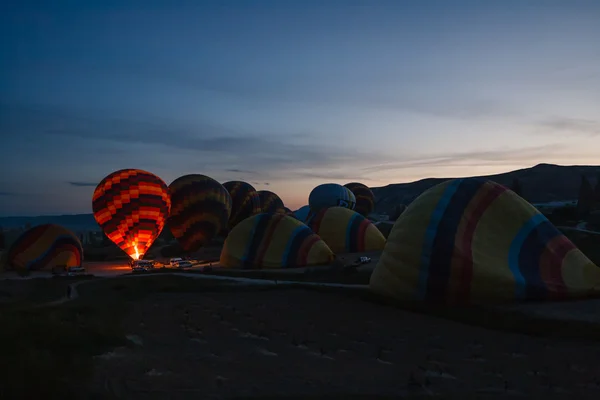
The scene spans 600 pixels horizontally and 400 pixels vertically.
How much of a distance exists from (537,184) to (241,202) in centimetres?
9235

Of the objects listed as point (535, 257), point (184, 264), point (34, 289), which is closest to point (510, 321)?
point (535, 257)

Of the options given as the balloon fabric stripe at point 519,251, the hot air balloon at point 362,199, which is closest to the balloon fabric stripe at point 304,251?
the balloon fabric stripe at point 519,251

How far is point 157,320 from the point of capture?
987 cm

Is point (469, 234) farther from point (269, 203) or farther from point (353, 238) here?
point (269, 203)

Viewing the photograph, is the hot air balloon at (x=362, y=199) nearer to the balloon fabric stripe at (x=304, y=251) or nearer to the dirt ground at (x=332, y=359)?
the balloon fabric stripe at (x=304, y=251)

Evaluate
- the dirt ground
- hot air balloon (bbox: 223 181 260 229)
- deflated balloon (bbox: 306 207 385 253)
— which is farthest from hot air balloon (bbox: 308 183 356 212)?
the dirt ground

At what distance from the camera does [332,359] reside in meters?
6.82

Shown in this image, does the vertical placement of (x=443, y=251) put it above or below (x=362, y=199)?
below

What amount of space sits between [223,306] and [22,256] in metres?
18.0

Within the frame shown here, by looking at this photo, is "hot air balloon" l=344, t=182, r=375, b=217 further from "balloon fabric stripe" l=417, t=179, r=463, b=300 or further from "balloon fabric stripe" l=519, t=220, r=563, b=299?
"balloon fabric stripe" l=417, t=179, r=463, b=300

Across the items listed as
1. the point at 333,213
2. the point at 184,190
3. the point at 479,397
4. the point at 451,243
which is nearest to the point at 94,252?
the point at 184,190

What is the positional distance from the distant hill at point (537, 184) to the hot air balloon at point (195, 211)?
63424 mm

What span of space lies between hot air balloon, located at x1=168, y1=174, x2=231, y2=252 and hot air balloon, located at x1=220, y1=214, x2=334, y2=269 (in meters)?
8.41

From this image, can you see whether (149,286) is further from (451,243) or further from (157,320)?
(451,243)
